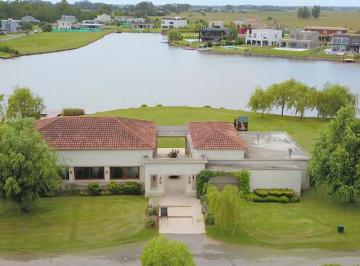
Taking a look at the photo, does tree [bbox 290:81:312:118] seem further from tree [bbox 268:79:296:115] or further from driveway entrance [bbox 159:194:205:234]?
driveway entrance [bbox 159:194:205:234]

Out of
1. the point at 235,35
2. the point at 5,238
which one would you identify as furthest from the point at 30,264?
the point at 235,35

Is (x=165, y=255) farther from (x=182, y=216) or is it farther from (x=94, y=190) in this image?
(x=94, y=190)

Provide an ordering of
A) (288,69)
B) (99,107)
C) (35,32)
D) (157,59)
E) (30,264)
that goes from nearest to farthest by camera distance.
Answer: (30,264) → (99,107) → (288,69) → (157,59) → (35,32)

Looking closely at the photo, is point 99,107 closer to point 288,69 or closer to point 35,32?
point 288,69

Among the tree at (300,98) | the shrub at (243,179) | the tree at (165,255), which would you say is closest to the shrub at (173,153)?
the shrub at (243,179)

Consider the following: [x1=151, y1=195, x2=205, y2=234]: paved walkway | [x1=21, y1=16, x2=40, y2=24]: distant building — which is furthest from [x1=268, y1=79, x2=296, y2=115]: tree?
[x1=21, y1=16, x2=40, y2=24]: distant building

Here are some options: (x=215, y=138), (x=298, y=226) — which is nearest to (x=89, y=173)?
(x=215, y=138)
